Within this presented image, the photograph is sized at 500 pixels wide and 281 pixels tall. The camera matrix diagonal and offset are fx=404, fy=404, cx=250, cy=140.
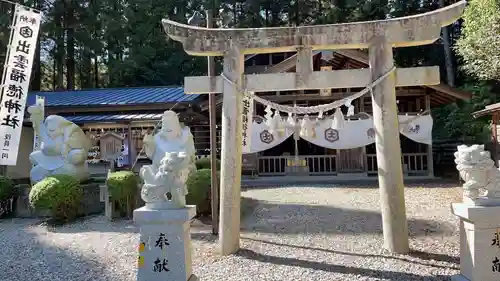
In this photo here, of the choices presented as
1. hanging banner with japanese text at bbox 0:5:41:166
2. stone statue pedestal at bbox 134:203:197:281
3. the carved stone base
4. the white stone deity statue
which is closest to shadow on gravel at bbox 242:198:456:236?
the carved stone base

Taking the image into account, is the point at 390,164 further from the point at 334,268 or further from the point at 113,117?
the point at 113,117

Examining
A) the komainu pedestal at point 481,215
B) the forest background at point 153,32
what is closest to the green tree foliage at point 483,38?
the forest background at point 153,32

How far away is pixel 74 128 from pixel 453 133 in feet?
53.0

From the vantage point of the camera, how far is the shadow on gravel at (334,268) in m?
5.44

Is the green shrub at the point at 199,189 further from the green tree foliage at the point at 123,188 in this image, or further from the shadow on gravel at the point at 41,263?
the shadow on gravel at the point at 41,263

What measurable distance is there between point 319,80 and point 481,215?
123 inches

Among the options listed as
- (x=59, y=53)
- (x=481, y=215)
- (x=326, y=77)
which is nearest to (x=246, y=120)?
(x=326, y=77)

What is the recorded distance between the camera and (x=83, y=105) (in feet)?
53.2

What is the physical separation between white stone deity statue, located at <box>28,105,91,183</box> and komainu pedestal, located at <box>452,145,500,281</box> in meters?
9.48

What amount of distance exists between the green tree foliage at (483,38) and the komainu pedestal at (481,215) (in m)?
11.1

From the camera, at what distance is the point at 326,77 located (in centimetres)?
662

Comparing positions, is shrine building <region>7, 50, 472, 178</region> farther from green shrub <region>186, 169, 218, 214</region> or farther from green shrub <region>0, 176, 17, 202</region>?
green shrub <region>186, 169, 218, 214</region>

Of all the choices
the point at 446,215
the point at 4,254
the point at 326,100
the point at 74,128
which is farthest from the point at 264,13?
the point at 4,254

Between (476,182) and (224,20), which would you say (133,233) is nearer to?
(224,20)
